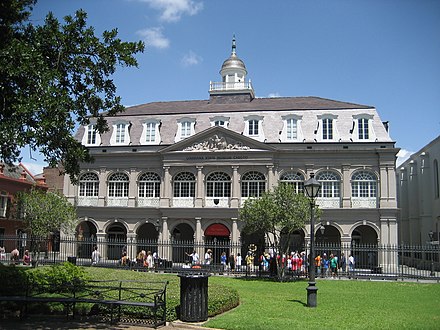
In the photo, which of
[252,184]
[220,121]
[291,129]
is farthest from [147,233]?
[291,129]

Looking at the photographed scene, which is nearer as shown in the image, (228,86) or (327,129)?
(327,129)

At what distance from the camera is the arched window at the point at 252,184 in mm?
37719

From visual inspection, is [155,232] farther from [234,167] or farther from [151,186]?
[234,167]

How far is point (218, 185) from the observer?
127 ft

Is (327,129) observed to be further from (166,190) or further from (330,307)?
(330,307)

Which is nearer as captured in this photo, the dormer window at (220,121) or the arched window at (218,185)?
the arched window at (218,185)

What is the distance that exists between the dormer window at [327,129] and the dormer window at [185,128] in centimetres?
1034

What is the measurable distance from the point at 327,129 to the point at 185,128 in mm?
11689

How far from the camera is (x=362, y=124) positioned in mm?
37875

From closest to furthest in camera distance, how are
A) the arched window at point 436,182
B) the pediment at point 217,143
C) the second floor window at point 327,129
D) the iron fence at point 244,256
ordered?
the iron fence at point 244,256 → the pediment at point 217,143 → the second floor window at point 327,129 → the arched window at point 436,182

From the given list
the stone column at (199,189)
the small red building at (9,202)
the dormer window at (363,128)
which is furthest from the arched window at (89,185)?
the dormer window at (363,128)

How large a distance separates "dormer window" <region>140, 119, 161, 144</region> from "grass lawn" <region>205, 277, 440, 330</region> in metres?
20.0

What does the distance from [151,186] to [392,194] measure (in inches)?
749

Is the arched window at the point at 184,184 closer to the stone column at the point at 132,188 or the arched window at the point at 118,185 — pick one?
the stone column at the point at 132,188
